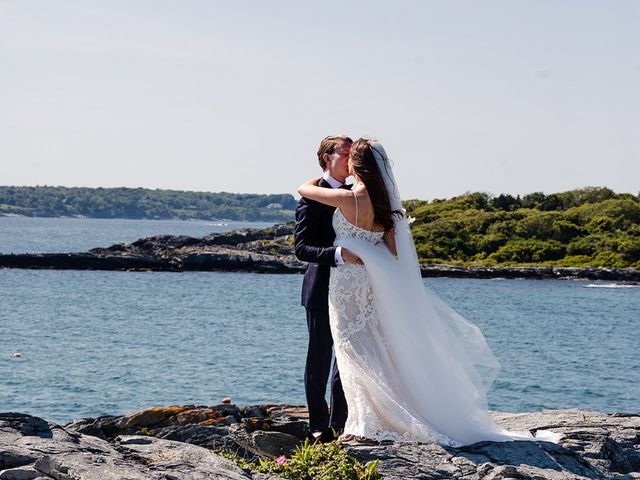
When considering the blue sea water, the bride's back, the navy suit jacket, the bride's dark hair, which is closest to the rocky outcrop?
the navy suit jacket

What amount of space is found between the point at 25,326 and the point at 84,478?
4345 centimetres

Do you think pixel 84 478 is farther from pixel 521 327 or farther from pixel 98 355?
pixel 521 327

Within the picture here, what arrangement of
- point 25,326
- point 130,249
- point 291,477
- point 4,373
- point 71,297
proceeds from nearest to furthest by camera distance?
point 291,477, point 4,373, point 25,326, point 71,297, point 130,249

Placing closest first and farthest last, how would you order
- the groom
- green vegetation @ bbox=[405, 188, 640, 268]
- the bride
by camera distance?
the bride
the groom
green vegetation @ bbox=[405, 188, 640, 268]

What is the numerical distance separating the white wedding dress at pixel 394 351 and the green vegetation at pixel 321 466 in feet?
1.98

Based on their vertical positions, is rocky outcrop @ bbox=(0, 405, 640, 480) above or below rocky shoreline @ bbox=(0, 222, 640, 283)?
above

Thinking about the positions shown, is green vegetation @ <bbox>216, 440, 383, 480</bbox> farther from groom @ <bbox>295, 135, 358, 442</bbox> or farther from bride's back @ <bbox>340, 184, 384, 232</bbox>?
bride's back @ <bbox>340, 184, 384, 232</bbox>

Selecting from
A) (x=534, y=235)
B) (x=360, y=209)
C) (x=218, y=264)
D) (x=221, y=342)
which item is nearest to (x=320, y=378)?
(x=360, y=209)

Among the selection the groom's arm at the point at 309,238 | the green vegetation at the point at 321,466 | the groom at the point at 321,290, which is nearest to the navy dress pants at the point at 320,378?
the groom at the point at 321,290

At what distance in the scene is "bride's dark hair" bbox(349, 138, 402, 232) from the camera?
336 inches

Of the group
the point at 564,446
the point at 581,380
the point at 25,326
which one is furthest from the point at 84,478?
the point at 25,326

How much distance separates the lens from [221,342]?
43.0 m

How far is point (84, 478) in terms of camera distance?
20.6 feet

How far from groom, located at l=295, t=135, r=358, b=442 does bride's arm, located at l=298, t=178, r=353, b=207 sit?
0.16 m
